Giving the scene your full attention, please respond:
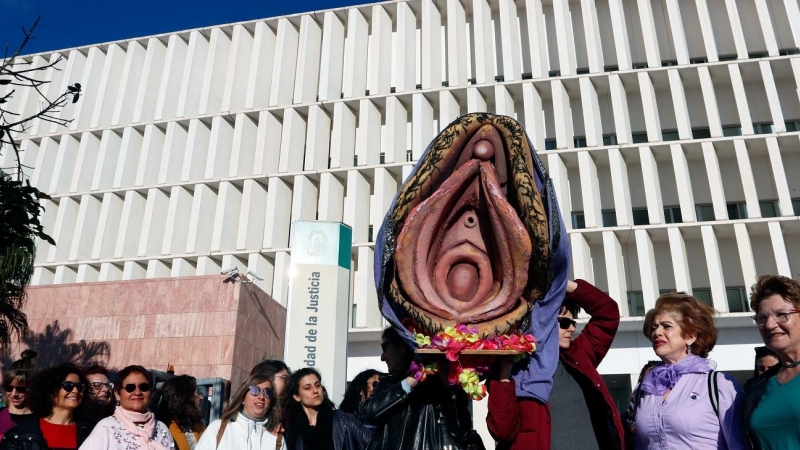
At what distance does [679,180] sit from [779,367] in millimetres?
24721

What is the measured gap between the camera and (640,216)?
93.1 feet

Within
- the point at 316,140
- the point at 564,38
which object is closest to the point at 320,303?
the point at 316,140

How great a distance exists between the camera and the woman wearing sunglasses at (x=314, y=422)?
226 inches

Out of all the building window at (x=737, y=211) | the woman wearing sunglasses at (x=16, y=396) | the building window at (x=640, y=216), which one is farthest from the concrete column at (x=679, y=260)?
the woman wearing sunglasses at (x=16, y=396)

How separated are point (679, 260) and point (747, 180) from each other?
416 centimetres

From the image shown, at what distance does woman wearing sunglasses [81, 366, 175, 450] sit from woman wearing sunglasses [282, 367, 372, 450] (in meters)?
1.04

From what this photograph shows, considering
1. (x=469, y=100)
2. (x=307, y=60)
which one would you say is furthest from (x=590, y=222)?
(x=307, y=60)

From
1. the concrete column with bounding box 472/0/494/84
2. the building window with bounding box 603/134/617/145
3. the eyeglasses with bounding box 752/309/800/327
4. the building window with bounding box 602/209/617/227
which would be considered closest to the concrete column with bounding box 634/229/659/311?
the building window with bounding box 602/209/617/227

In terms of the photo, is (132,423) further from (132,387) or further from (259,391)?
(259,391)

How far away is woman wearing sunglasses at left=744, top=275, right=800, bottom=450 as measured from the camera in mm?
3564

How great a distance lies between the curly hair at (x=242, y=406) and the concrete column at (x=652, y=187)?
23326 mm

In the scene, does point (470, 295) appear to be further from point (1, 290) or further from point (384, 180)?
point (384, 180)

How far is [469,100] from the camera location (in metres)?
29.3

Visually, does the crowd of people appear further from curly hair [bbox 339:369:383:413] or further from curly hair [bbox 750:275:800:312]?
curly hair [bbox 339:369:383:413]
